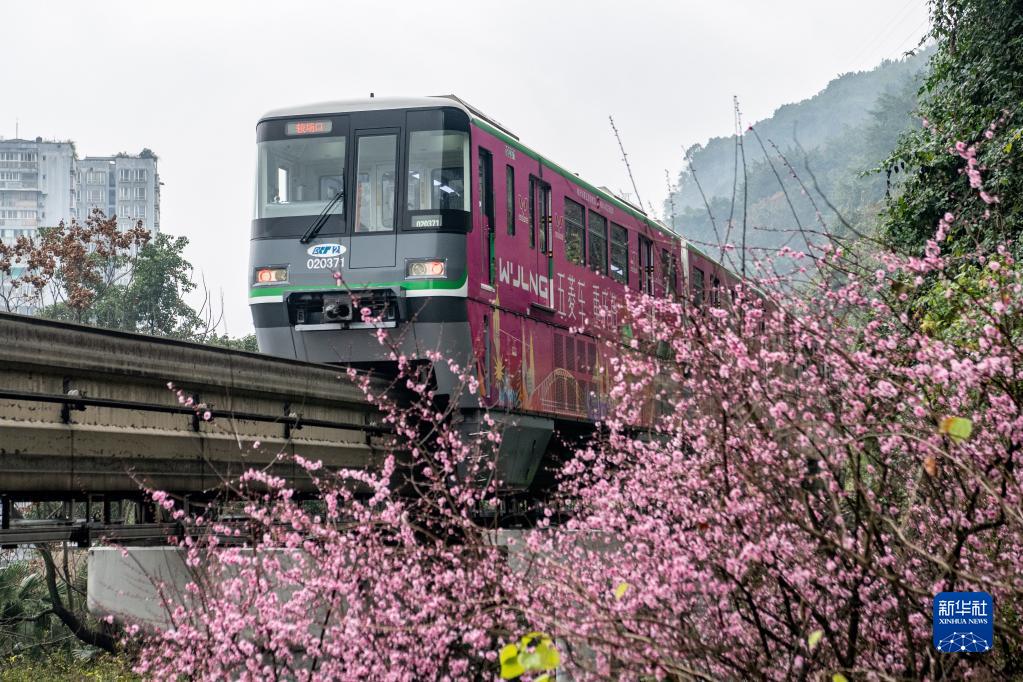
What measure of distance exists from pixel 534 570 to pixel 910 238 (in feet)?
36.4

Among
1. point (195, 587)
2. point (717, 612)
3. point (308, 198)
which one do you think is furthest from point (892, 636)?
point (308, 198)

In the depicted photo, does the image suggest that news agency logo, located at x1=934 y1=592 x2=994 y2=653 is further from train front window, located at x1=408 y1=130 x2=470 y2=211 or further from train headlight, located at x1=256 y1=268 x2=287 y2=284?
train headlight, located at x1=256 y1=268 x2=287 y2=284

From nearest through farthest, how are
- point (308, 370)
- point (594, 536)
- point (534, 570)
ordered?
point (534, 570)
point (594, 536)
point (308, 370)

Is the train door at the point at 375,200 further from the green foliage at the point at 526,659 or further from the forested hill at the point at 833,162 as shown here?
the forested hill at the point at 833,162

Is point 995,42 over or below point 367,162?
over

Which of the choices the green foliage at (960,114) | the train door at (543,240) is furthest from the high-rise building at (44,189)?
the train door at (543,240)

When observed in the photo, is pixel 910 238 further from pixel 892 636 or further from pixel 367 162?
pixel 892 636

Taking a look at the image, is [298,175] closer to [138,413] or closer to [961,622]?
[138,413]

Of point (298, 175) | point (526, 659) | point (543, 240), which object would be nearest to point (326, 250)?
point (298, 175)

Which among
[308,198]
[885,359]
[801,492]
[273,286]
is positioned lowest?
[801,492]

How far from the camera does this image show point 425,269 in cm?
1098

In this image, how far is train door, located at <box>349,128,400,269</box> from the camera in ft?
36.6

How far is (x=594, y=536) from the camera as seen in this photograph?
9219 millimetres

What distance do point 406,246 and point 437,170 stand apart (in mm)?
721
